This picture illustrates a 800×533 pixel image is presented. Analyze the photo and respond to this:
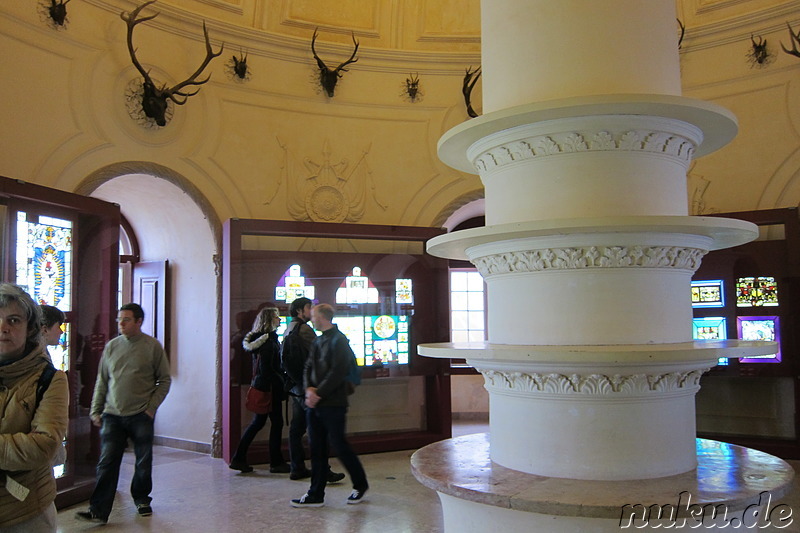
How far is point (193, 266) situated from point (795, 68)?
23.3 feet

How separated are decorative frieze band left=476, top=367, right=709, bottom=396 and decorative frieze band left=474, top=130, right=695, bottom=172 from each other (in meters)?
0.95

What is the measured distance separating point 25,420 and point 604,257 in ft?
7.47

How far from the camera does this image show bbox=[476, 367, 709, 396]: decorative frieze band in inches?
104

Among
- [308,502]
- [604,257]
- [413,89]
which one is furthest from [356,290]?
[604,257]

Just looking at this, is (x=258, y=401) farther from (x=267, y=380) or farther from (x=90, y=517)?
(x=90, y=517)

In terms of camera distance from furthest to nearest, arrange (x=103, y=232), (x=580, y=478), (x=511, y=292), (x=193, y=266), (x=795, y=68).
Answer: (x=193, y=266) → (x=795, y=68) → (x=103, y=232) → (x=511, y=292) → (x=580, y=478)

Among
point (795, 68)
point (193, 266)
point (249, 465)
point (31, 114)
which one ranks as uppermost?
point (795, 68)

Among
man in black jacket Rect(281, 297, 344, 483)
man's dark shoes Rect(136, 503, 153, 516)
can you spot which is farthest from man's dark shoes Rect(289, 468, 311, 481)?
man's dark shoes Rect(136, 503, 153, 516)

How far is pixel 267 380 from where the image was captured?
6.34m

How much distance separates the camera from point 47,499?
2.37 m

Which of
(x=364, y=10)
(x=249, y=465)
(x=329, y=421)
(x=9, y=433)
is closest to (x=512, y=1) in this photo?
(x=9, y=433)

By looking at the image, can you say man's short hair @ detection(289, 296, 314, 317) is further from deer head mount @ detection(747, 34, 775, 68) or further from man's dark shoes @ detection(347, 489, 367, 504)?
deer head mount @ detection(747, 34, 775, 68)

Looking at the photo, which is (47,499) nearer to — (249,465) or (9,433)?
(9,433)

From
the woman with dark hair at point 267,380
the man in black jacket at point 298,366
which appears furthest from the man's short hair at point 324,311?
the woman with dark hair at point 267,380
